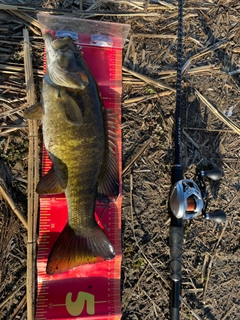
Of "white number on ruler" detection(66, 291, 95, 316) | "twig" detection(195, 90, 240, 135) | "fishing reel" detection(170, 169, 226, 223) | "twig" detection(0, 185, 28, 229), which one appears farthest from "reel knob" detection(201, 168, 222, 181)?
"twig" detection(0, 185, 28, 229)

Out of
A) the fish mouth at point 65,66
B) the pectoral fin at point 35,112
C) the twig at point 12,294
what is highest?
the fish mouth at point 65,66

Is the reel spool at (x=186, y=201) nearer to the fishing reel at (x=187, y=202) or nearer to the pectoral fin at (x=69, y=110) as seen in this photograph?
the fishing reel at (x=187, y=202)

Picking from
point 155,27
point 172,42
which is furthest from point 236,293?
point 155,27

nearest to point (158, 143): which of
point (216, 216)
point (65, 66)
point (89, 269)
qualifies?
point (216, 216)

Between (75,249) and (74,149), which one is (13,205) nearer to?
(75,249)

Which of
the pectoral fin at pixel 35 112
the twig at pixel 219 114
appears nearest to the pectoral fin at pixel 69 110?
the pectoral fin at pixel 35 112

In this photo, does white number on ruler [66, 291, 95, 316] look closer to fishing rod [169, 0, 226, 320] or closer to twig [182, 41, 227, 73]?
fishing rod [169, 0, 226, 320]
